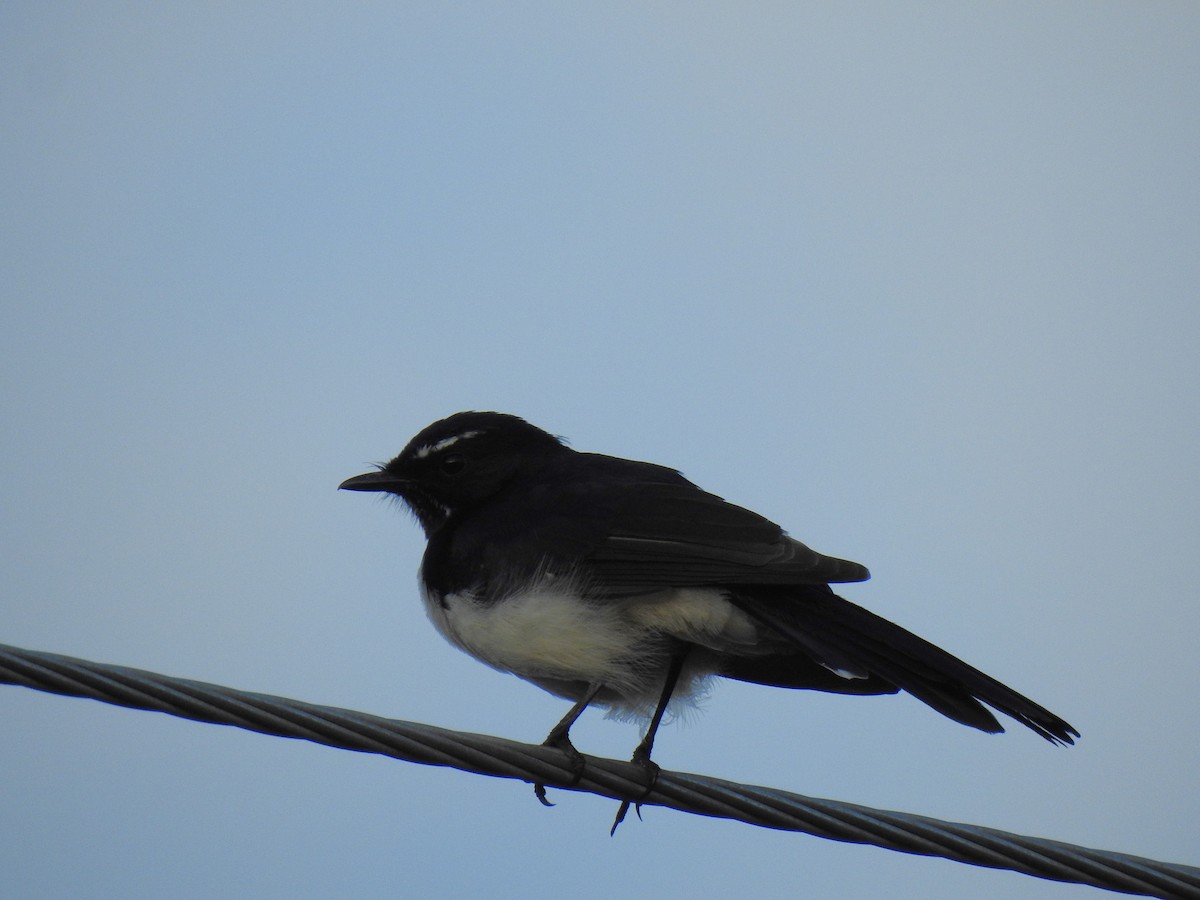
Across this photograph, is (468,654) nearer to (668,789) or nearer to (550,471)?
(550,471)

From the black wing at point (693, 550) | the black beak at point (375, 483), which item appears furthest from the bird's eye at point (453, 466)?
the black wing at point (693, 550)

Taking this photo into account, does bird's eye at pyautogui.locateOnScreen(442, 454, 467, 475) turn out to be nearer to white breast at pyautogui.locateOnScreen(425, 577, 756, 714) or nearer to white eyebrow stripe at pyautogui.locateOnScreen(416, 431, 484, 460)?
white eyebrow stripe at pyautogui.locateOnScreen(416, 431, 484, 460)

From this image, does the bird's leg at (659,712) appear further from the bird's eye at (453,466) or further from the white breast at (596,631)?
the bird's eye at (453,466)

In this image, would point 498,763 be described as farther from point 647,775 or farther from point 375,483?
point 375,483

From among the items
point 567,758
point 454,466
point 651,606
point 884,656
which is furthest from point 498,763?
point 454,466

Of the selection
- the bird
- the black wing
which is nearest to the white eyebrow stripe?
the bird

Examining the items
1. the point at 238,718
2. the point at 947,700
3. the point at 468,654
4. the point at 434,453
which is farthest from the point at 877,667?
the point at 434,453
